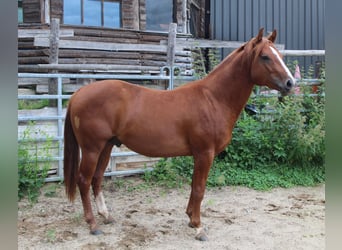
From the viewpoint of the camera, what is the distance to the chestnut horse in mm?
3135

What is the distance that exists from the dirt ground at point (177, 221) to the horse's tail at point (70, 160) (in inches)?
16.7

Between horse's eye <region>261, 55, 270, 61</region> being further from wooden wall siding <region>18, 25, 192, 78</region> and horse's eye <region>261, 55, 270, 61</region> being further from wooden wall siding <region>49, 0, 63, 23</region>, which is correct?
wooden wall siding <region>49, 0, 63, 23</region>

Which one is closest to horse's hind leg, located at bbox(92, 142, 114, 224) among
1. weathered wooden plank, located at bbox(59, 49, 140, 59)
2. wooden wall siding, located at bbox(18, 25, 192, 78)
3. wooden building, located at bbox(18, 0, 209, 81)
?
wooden wall siding, located at bbox(18, 25, 192, 78)

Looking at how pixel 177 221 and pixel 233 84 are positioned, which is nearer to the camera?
pixel 233 84

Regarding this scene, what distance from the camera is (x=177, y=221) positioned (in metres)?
3.67

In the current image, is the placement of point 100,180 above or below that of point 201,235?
above

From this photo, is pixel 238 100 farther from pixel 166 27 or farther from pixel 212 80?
pixel 166 27

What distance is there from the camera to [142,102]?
324 cm

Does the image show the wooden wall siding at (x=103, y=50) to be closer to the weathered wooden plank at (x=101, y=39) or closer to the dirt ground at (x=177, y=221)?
the weathered wooden plank at (x=101, y=39)

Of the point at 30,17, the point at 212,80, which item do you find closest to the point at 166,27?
the point at 30,17

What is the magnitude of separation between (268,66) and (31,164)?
308 centimetres

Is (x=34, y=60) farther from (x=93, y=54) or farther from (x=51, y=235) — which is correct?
(x=51, y=235)

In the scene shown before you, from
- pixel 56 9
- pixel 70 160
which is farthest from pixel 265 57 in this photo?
pixel 56 9
